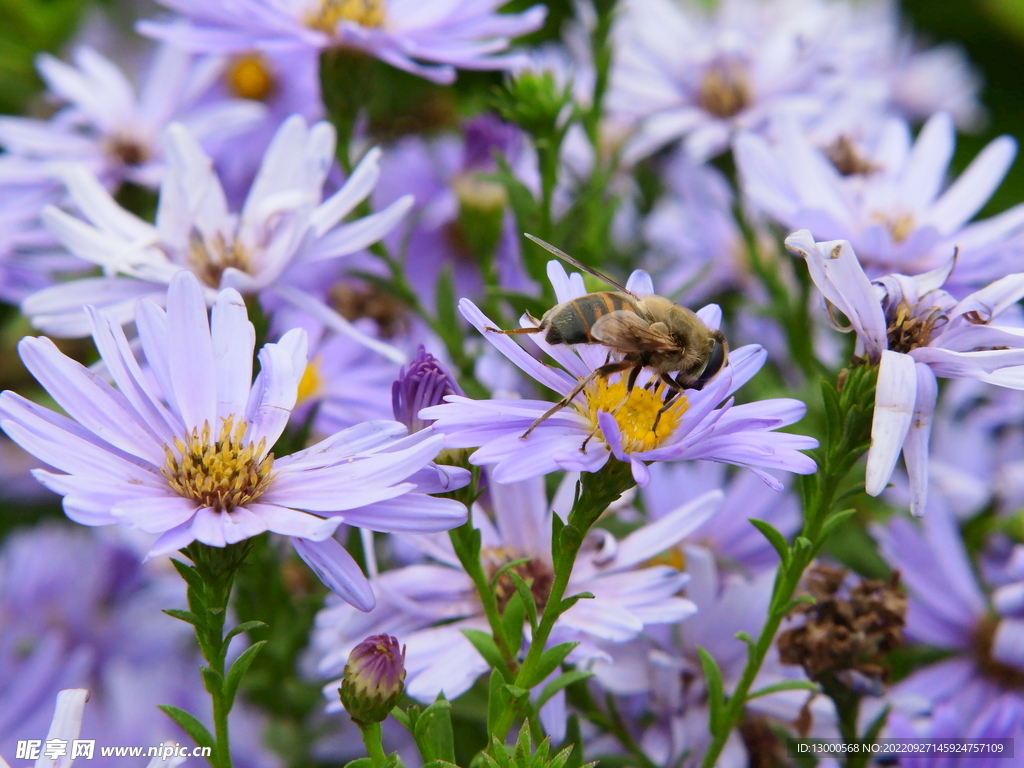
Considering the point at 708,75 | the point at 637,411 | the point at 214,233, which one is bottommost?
the point at 214,233

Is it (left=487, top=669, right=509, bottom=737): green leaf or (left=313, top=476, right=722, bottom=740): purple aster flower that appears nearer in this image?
(left=487, top=669, right=509, bottom=737): green leaf

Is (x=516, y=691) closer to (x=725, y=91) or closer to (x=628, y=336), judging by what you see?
(x=628, y=336)

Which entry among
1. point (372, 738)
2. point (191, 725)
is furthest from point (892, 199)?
point (191, 725)

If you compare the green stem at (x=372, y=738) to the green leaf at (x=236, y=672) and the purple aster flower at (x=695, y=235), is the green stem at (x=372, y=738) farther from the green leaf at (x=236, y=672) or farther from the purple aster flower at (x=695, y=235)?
the purple aster flower at (x=695, y=235)

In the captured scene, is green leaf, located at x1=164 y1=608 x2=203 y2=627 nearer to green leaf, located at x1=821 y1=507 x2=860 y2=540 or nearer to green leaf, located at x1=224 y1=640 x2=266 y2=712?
green leaf, located at x1=224 y1=640 x2=266 y2=712

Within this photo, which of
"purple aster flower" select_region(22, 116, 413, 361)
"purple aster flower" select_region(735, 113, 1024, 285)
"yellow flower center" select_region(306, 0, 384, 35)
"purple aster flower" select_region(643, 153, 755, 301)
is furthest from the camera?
"purple aster flower" select_region(643, 153, 755, 301)

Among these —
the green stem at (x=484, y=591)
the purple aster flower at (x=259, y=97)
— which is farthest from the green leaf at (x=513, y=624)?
the purple aster flower at (x=259, y=97)

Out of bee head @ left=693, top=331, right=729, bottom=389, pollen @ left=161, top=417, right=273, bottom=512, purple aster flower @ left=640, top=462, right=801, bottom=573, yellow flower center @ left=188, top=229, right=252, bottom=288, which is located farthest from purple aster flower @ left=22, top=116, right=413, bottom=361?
purple aster flower @ left=640, top=462, right=801, bottom=573
